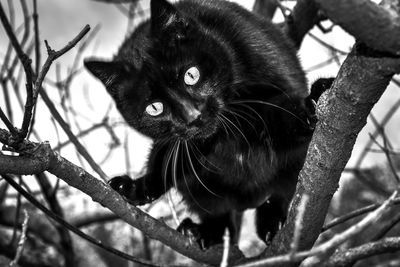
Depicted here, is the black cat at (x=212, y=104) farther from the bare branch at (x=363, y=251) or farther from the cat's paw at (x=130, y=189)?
the bare branch at (x=363, y=251)

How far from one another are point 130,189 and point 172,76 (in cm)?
52

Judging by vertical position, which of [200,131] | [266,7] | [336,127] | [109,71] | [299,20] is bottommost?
[336,127]

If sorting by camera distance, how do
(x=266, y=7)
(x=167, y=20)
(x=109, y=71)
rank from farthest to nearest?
1. (x=266, y=7)
2. (x=109, y=71)
3. (x=167, y=20)

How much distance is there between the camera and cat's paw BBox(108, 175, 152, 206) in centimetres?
263

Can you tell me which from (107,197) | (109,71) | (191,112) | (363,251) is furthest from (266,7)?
(107,197)

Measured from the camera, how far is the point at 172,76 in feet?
8.75

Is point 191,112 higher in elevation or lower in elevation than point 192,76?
lower

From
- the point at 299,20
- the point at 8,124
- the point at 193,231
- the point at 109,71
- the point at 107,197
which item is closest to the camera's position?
the point at 8,124

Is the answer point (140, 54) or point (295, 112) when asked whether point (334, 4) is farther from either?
point (140, 54)

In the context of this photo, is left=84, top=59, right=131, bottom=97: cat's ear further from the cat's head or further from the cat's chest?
the cat's chest

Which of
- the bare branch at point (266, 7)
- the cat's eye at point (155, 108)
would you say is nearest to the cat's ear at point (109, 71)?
the cat's eye at point (155, 108)

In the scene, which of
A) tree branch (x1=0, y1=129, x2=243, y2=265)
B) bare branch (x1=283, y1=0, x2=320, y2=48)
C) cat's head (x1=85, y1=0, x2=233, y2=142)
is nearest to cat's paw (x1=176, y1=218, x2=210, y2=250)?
tree branch (x1=0, y1=129, x2=243, y2=265)

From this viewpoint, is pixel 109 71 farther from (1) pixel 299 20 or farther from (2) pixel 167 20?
(1) pixel 299 20

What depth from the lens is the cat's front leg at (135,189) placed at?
8.65 feet
